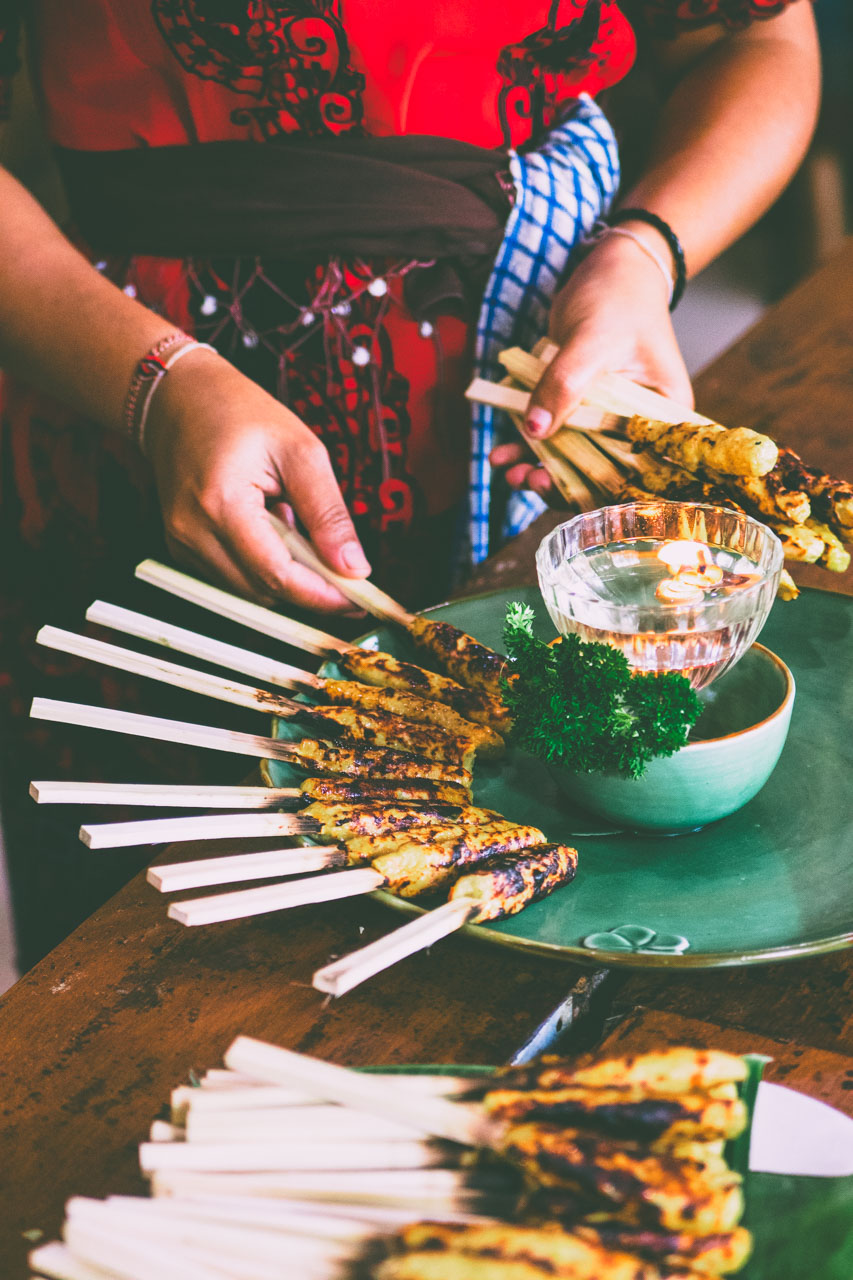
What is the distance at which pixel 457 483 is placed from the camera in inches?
63.8

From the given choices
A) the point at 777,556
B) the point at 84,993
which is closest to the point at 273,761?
the point at 84,993

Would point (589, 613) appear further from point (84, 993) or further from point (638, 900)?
point (84, 993)

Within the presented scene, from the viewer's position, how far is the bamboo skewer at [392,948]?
0.64 metres

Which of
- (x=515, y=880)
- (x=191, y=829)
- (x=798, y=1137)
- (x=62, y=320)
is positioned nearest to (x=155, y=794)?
(x=191, y=829)

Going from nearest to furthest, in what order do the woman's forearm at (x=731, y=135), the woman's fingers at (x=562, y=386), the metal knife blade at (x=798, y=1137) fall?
the metal knife blade at (x=798, y=1137)
the woman's fingers at (x=562, y=386)
the woman's forearm at (x=731, y=135)

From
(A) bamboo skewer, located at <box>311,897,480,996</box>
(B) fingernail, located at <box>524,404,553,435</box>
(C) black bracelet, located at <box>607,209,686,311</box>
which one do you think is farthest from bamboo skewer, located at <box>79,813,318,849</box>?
(C) black bracelet, located at <box>607,209,686,311</box>

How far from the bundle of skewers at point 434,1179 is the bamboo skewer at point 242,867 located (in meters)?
0.15

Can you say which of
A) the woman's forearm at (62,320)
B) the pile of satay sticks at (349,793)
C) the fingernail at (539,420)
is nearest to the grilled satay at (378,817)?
the pile of satay sticks at (349,793)

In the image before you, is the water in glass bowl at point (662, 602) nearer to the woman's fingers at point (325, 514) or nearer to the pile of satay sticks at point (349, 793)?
the pile of satay sticks at point (349, 793)

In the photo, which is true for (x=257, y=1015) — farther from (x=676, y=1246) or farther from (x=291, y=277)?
(x=291, y=277)

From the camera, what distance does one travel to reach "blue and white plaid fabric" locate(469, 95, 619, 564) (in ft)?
5.02

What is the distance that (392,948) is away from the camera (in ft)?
2.23

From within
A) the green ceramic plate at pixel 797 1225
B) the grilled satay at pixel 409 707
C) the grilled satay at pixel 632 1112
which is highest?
the grilled satay at pixel 632 1112

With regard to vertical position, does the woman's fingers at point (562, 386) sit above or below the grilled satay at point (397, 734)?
above
